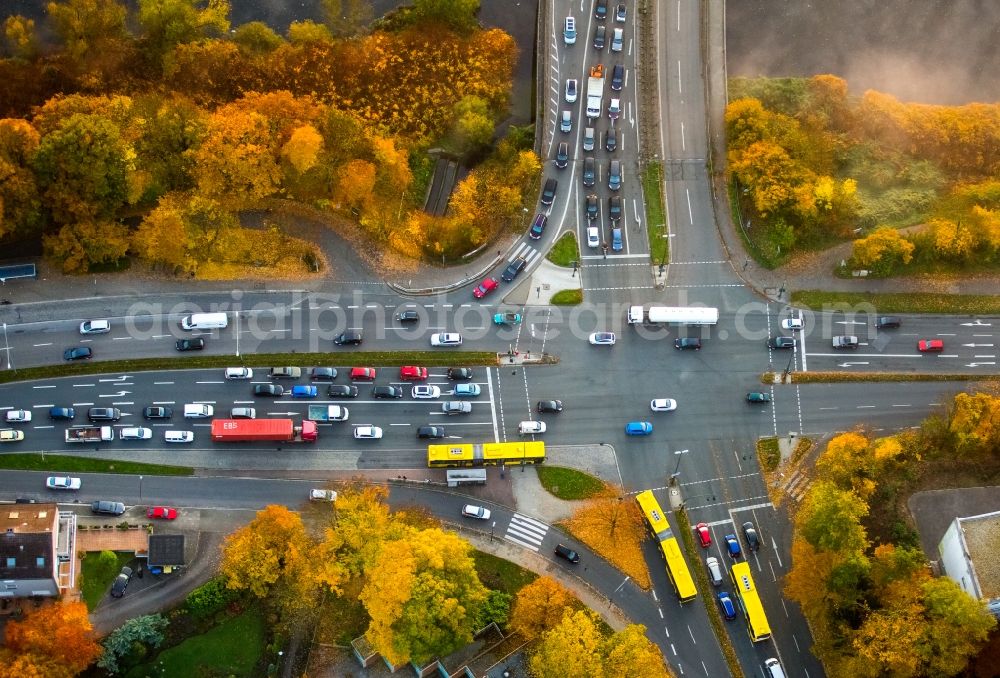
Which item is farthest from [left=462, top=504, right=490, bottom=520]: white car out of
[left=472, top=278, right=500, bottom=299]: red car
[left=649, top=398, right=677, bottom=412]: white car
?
[left=472, top=278, right=500, bottom=299]: red car

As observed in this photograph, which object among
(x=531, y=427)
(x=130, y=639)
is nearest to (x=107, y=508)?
(x=130, y=639)

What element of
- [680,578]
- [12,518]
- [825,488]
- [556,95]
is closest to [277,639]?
[12,518]

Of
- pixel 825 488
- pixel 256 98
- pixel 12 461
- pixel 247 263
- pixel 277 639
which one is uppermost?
pixel 256 98

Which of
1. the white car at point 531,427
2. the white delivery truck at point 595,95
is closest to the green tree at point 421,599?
the white car at point 531,427

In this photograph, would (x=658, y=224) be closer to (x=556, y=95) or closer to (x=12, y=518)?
(x=556, y=95)

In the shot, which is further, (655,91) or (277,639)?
(655,91)

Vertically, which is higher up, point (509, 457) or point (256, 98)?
point (256, 98)
